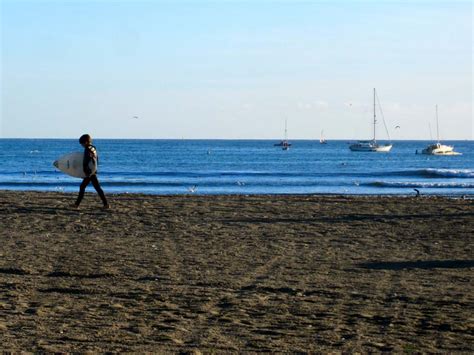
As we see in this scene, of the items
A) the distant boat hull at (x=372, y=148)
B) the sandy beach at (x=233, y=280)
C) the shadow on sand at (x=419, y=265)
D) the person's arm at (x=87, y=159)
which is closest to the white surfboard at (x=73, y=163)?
the sandy beach at (x=233, y=280)

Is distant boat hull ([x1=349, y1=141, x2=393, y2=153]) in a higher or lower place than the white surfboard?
lower

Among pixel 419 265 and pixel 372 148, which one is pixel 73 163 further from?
pixel 372 148

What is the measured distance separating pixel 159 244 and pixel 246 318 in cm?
527

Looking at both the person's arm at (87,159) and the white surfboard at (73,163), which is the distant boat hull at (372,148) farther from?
the person's arm at (87,159)

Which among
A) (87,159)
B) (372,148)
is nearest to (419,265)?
(87,159)

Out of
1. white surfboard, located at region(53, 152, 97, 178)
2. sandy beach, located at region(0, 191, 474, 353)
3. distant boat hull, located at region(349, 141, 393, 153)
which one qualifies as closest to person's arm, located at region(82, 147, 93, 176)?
sandy beach, located at region(0, 191, 474, 353)

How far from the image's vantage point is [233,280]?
9.77 meters

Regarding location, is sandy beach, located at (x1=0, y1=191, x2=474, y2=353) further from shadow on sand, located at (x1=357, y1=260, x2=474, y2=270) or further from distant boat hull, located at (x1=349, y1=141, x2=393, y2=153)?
distant boat hull, located at (x1=349, y1=141, x2=393, y2=153)

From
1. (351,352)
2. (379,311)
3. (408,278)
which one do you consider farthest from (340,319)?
(408,278)

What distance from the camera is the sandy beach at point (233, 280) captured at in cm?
702

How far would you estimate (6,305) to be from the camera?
808cm

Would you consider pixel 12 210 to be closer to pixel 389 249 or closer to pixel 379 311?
pixel 389 249

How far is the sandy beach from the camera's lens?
702 centimetres

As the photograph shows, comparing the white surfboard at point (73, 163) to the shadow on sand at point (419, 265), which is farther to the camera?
the white surfboard at point (73, 163)
